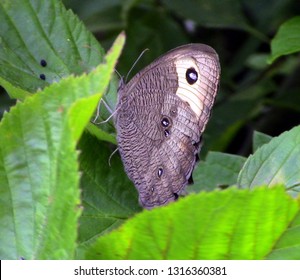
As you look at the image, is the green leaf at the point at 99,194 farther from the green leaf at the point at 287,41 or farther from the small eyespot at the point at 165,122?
the green leaf at the point at 287,41

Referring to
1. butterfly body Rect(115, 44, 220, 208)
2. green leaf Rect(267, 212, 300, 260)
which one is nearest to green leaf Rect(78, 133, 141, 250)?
butterfly body Rect(115, 44, 220, 208)

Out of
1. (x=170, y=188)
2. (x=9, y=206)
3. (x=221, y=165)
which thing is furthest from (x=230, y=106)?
(x=9, y=206)

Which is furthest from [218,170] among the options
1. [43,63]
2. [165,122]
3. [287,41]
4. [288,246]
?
[288,246]

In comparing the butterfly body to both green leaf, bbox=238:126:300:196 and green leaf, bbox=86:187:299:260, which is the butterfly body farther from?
green leaf, bbox=86:187:299:260

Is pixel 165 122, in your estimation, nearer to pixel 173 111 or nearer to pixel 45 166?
pixel 173 111

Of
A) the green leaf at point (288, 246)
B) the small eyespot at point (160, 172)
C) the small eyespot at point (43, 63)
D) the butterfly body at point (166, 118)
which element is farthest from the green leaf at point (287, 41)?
the green leaf at point (288, 246)
